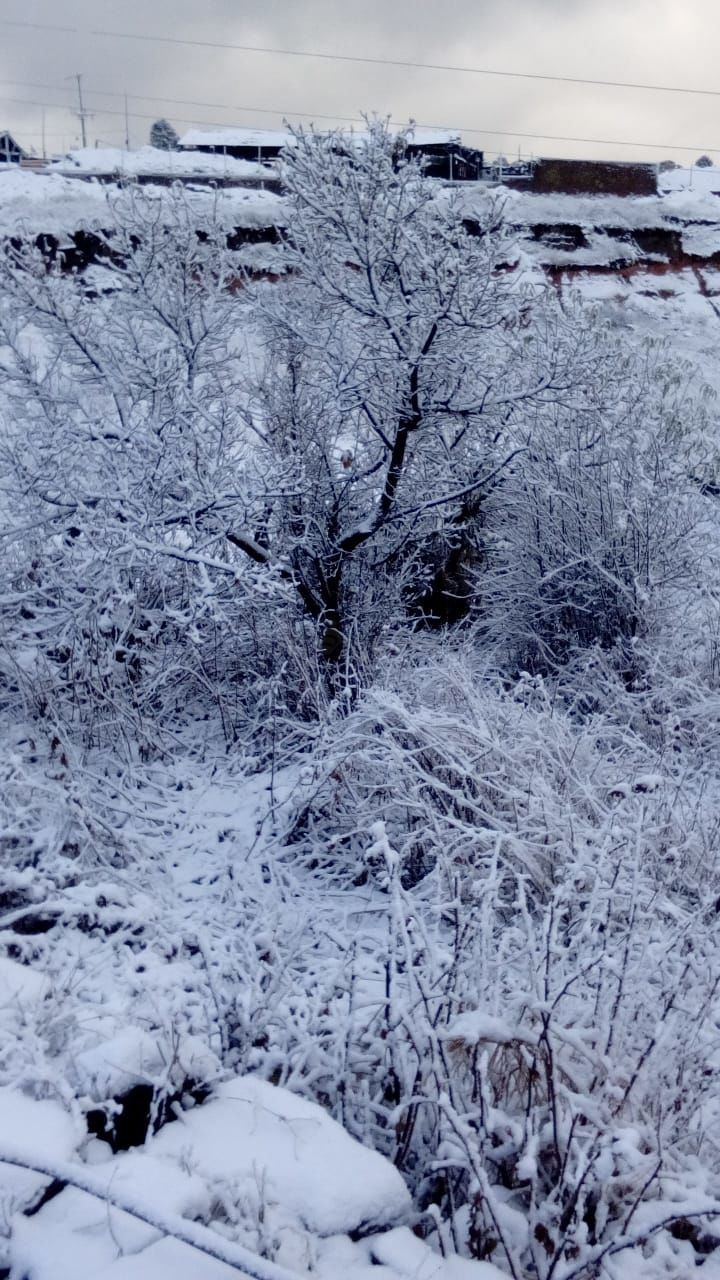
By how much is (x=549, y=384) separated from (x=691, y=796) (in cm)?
295

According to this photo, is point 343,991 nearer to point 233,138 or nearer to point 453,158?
point 453,158

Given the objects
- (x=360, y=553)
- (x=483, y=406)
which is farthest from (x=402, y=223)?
(x=360, y=553)

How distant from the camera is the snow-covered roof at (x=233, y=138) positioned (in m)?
28.3

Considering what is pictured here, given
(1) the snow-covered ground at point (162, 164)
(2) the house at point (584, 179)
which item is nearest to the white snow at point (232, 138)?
(1) the snow-covered ground at point (162, 164)

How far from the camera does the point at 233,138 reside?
28.8 m

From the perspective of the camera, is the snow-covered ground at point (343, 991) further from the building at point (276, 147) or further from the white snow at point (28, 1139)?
the building at point (276, 147)

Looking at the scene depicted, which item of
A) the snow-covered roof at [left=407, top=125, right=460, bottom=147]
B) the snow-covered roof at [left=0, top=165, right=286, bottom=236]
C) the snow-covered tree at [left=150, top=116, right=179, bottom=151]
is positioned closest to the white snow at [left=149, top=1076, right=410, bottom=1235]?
the snow-covered roof at [left=0, top=165, right=286, bottom=236]

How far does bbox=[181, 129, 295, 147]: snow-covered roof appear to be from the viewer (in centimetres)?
2828

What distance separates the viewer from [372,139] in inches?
222

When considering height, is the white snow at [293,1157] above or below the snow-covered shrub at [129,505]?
below

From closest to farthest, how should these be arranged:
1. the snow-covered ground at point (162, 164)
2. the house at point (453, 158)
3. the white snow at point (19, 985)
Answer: the white snow at point (19, 985) → the snow-covered ground at point (162, 164) → the house at point (453, 158)

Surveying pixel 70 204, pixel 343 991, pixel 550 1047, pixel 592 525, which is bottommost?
pixel 343 991

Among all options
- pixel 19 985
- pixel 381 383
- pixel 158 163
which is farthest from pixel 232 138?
pixel 19 985

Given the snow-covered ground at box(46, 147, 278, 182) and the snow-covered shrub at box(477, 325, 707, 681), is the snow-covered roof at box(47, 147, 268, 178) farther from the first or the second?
the snow-covered shrub at box(477, 325, 707, 681)
